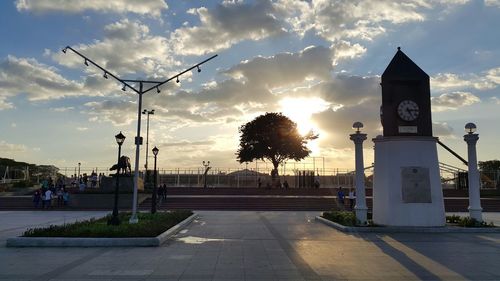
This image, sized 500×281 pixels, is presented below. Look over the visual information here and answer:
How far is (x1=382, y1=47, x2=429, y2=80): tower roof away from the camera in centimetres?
1988

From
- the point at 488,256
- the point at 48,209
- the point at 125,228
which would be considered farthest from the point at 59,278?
the point at 48,209

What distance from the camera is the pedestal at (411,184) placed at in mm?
18797

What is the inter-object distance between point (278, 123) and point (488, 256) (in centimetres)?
6340

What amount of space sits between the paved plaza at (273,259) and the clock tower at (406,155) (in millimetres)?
2314

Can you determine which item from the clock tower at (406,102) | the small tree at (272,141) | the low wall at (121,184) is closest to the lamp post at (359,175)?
the clock tower at (406,102)

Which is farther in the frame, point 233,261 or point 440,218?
point 440,218

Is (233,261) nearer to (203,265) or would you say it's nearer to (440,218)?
(203,265)

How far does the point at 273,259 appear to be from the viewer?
11.7 metres

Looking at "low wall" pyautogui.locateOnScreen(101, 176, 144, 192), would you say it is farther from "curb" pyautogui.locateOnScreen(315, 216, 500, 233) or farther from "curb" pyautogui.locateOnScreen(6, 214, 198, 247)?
"curb" pyautogui.locateOnScreen(6, 214, 198, 247)

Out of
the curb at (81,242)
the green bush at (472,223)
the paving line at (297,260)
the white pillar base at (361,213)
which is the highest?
the white pillar base at (361,213)

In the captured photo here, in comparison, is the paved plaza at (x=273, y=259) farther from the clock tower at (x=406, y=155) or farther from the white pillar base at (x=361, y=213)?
the white pillar base at (x=361, y=213)

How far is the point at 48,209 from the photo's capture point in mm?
34219

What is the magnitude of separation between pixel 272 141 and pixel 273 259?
205 ft

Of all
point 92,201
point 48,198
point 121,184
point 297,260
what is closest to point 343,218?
point 297,260
